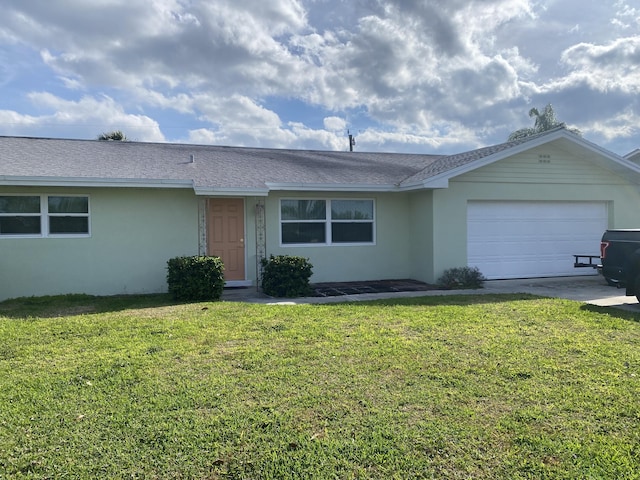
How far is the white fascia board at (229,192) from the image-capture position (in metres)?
10.2

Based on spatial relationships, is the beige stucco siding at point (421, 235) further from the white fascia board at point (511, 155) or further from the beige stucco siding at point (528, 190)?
the white fascia board at point (511, 155)

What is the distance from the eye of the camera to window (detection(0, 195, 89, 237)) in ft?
32.8

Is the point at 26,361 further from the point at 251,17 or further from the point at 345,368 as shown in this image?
the point at 251,17

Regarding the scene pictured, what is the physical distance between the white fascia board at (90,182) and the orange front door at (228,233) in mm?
1212

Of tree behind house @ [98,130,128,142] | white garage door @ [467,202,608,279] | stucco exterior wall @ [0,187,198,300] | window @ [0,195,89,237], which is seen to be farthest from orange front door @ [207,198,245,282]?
tree behind house @ [98,130,128,142]

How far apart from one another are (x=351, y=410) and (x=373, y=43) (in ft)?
48.4

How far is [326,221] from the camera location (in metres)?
12.2

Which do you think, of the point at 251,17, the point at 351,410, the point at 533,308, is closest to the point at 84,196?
the point at 251,17

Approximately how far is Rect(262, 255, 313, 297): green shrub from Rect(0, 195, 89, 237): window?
14.8 feet

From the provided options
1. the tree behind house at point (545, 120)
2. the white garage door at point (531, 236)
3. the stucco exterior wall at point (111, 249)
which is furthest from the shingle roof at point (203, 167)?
the tree behind house at point (545, 120)

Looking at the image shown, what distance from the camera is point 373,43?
51.8 ft

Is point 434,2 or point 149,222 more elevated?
point 434,2

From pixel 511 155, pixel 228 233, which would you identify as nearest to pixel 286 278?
pixel 228 233

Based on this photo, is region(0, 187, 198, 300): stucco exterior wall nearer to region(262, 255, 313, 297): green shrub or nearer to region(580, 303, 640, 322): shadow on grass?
region(262, 255, 313, 297): green shrub
